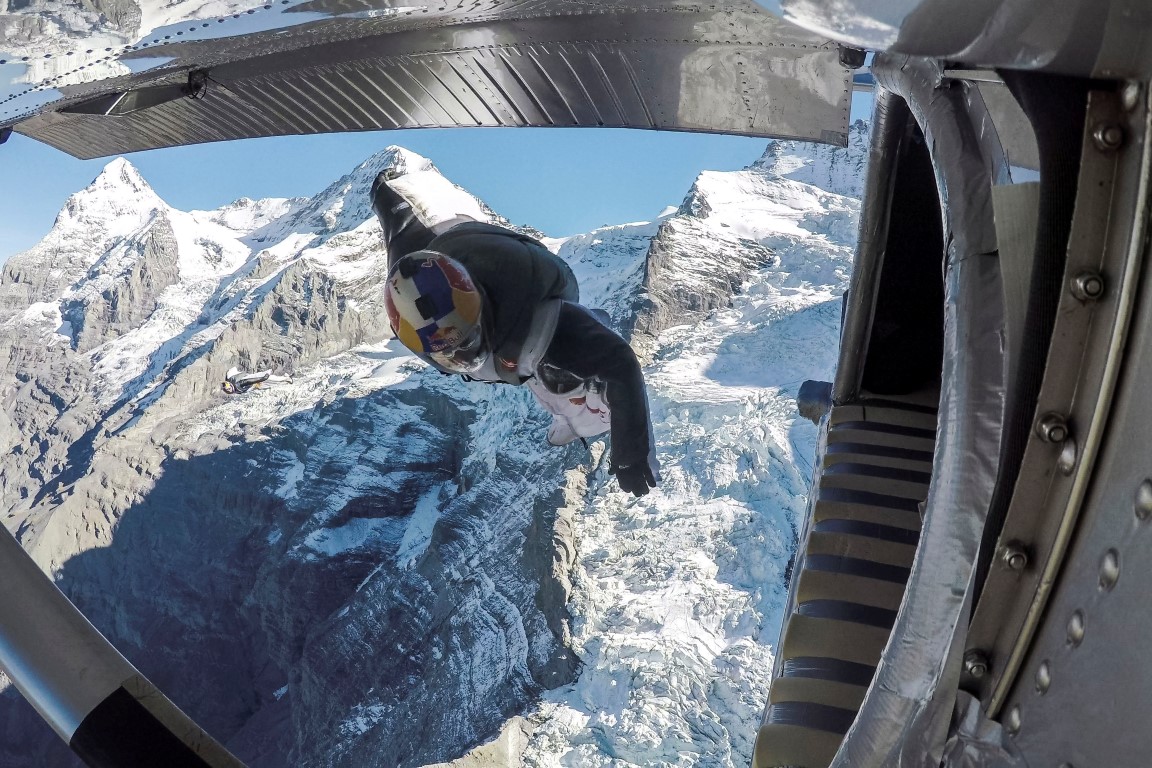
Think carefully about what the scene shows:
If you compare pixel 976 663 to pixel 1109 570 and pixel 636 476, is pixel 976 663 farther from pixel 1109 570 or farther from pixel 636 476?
pixel 636 476

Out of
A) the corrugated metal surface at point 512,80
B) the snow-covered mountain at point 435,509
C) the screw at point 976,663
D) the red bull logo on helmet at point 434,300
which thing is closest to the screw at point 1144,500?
the screw at point 976,663

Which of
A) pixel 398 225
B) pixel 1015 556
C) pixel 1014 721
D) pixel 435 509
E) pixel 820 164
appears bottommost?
pixel 435 509

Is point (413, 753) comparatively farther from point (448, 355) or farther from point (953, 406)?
point (953, 406)

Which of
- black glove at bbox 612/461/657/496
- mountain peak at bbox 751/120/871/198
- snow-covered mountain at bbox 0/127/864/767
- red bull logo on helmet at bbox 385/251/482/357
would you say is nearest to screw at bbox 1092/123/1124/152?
red bull logo on helmet at bbox 385/251/482/357

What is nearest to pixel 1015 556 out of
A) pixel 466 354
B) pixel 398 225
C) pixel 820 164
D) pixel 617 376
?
pixel 466 354

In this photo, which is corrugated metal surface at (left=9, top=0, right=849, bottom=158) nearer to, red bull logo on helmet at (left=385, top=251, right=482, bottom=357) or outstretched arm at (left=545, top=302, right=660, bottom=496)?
red bull logo on helmet at (left=385, top=251, right=482, bottom=357)

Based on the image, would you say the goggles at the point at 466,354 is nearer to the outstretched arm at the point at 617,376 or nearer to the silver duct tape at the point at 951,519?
the outstretched arm at the point at 617,376

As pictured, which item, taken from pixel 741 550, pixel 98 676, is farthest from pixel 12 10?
pixel 741 550
